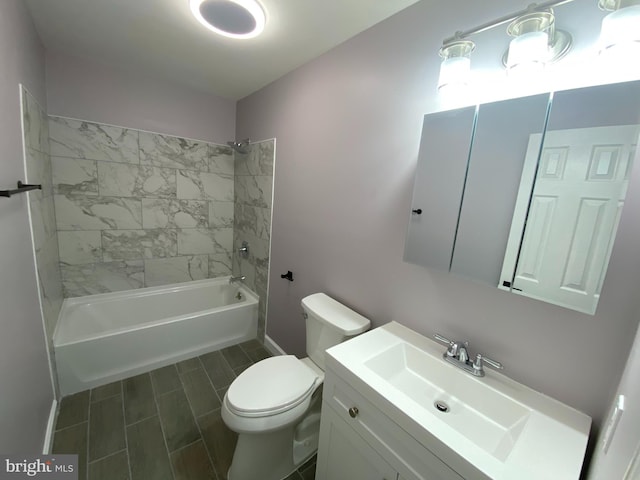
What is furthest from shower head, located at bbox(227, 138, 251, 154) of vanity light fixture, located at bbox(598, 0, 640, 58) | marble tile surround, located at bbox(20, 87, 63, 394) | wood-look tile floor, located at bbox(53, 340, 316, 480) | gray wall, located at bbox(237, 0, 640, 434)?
vanity light fixture, located at bbox(598, 0, 640, 58)

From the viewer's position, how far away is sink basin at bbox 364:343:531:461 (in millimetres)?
906

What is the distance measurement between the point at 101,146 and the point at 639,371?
3275 mm

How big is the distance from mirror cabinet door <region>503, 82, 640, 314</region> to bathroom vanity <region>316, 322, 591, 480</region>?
0.40 m

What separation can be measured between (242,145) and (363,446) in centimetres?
260

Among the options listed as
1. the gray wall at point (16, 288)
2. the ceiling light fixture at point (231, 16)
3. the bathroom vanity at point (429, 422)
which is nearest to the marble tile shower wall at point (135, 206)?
the gray wall at point (16, 288)

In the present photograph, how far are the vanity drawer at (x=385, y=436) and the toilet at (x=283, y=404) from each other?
27 cm

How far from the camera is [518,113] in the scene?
92 centimetres

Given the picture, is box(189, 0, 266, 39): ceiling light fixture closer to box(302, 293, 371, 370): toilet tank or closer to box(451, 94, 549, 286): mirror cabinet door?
box(451, 94, 549, 286): mirror cabinet door

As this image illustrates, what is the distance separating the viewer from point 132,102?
2332 mm

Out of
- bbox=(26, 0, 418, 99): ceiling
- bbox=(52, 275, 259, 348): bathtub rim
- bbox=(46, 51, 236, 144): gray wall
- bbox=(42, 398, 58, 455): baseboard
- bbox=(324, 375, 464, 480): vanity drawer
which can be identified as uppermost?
bbox=(26, 0, 418, 99): ceiling

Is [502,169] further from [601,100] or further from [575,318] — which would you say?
[575,318]

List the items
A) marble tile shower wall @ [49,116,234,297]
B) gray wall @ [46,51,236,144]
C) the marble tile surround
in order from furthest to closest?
marble tile shower wall @ [49,116,234,297] → gray wall @ [46,51,236,144] → the marble tile surround

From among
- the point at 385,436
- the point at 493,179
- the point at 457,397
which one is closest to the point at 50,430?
the point at 385,436

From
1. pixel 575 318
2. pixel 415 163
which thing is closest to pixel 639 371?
pixel 575 318
